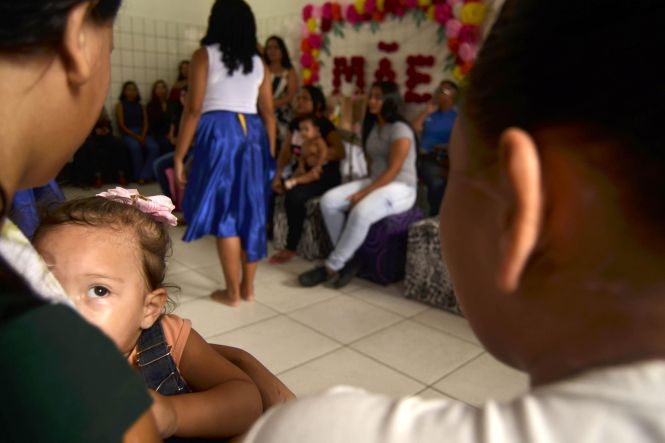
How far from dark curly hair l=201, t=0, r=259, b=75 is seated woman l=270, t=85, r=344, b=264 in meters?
1.27

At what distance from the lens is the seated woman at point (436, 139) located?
368 centimetres

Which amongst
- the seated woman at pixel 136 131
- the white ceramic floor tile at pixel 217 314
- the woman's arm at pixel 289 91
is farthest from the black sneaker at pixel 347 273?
the seated woman at pixel 136 131

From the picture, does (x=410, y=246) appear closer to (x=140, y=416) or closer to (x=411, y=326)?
(x=411, y=326)

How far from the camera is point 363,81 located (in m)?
5.16

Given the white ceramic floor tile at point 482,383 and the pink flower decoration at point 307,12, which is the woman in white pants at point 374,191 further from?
the pink flower decoration at point 307,12

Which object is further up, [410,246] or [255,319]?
[410,246]

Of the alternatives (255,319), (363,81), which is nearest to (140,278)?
(255,319)

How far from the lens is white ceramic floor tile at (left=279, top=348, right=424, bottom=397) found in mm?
1863

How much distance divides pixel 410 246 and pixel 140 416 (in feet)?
8.07

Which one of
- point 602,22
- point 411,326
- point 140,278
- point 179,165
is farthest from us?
point 179,165

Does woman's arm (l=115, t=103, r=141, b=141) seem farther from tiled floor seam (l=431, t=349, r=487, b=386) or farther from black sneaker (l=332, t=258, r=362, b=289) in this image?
tiled floor seam (l=431, t=349, r=487, b=386)

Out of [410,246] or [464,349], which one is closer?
[464,349]

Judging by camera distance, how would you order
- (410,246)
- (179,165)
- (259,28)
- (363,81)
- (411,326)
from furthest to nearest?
(259,28) → (363,81) → (410,246) → (179,165) → (411,326)

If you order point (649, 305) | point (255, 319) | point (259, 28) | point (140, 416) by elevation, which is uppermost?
point (259, 28)
